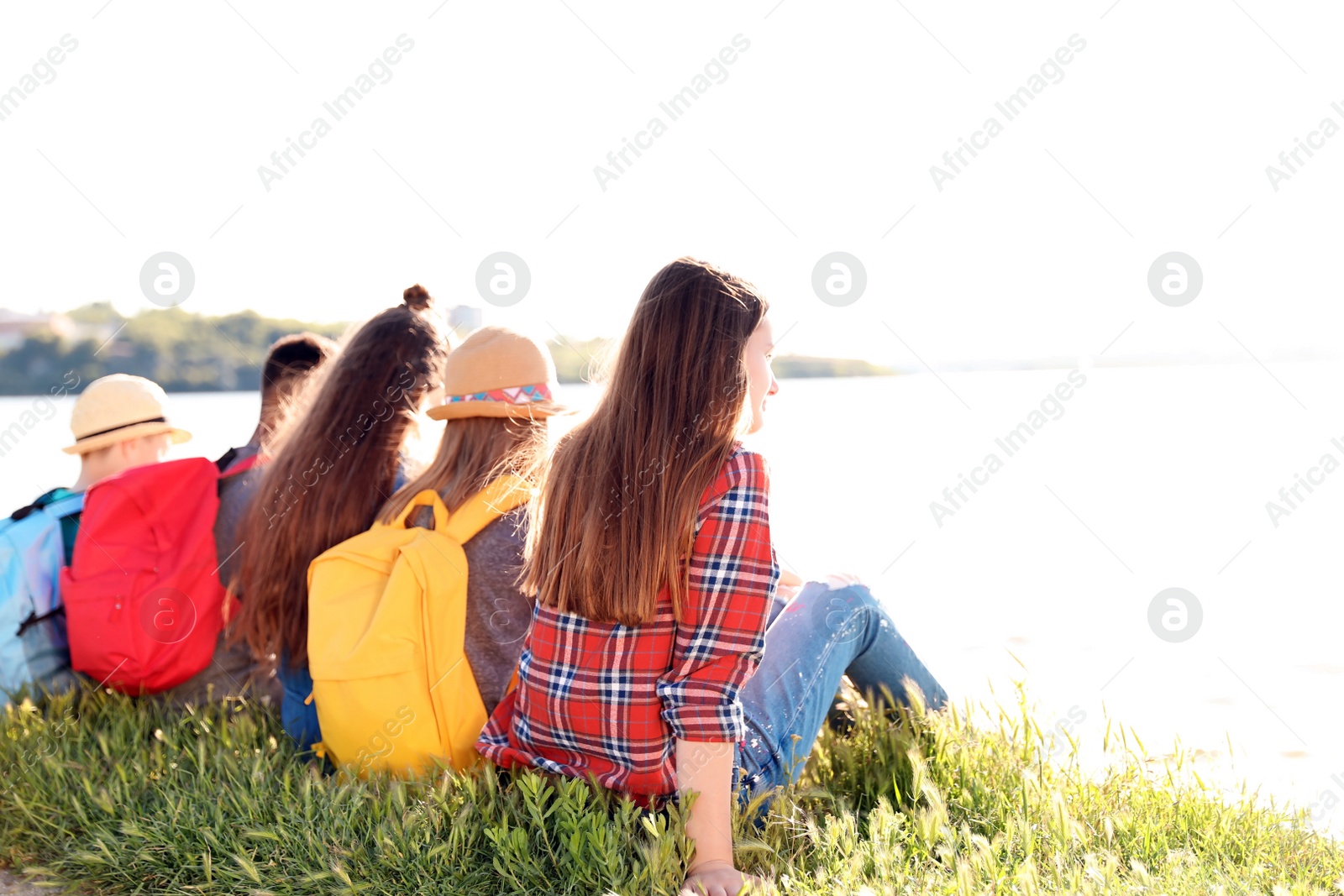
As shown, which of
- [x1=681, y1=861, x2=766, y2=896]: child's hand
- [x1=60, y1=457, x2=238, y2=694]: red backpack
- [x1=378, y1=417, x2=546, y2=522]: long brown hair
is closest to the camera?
[x1=681, y1=861, x2=766, y2=896]: child's hand

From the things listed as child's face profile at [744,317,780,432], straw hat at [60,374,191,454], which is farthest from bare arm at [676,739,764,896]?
straw hat at [60,374,191,454]

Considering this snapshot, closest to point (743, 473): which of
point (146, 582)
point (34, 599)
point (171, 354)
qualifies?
point (146, 582)

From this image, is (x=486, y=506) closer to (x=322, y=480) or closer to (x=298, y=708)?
(x=322, y=480)

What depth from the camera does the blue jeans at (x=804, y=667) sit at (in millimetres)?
2553

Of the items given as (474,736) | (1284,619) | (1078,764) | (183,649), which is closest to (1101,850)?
(1078,764)

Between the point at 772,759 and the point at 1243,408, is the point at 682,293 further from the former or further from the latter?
the point at 1243,408

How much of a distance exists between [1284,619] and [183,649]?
590 cm

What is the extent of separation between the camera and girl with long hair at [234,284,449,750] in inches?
121

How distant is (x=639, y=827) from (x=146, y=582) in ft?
6.15

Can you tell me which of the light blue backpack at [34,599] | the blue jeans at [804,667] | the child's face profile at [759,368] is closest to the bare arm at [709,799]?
the blue jeans at [804,667]

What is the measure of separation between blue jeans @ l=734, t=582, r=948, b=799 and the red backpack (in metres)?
1.85

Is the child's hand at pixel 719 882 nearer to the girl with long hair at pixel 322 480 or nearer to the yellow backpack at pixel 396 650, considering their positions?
the yellow backpack at pixel 396 650

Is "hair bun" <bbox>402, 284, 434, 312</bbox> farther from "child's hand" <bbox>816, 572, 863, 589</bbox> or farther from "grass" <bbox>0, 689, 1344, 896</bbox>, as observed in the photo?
"child's hand" <bbox>816, 572, 863, 589</bbox>

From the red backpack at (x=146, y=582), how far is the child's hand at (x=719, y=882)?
193 centimetres
